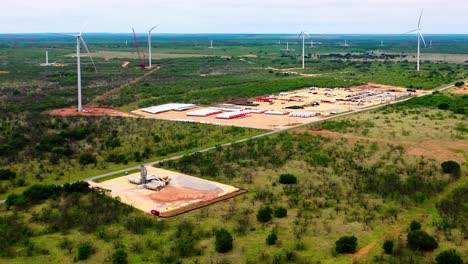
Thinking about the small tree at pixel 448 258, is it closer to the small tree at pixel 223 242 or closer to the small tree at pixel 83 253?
the small tree at pixel 223 242

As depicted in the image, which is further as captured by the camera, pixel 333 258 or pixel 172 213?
pixel 172 213

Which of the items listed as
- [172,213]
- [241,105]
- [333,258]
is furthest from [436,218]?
[241,105]

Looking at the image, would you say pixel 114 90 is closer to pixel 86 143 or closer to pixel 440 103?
pixel 86 143

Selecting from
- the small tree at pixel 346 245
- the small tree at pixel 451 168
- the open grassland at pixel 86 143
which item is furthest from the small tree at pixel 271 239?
the small tree at pixel 451 168

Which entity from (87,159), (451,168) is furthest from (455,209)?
(87,159)

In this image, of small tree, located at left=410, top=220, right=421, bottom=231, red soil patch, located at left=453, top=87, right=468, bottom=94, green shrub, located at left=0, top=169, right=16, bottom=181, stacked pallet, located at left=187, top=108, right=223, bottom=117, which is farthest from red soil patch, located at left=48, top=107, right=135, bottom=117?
red soil patch, located at left=453, top=87, right=468, bottom=94

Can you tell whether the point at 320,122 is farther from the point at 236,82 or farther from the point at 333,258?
the point at 236,82
